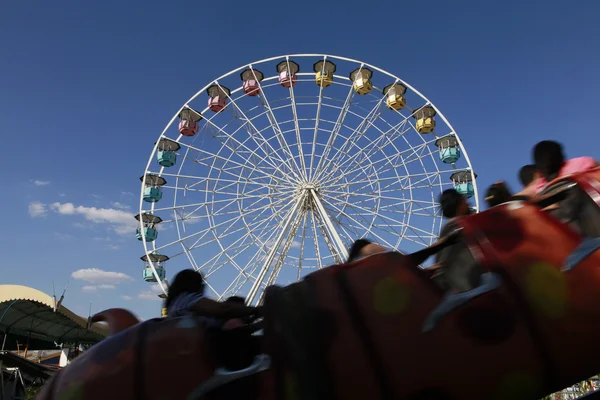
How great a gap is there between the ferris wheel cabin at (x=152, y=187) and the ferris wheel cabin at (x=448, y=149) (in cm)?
1146

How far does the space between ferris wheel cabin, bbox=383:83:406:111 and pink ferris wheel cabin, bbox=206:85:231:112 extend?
266 inches

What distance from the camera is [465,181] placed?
17.2m

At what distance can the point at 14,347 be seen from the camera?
3016cm

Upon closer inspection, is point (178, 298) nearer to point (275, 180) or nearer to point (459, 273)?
point (459, 273)

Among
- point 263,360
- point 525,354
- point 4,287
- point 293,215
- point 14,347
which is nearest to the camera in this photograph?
point 525,354

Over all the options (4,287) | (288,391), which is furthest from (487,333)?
(4,287)

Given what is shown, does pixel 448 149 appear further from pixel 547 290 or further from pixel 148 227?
pixel 547 290

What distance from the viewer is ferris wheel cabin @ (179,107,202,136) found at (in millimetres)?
17953

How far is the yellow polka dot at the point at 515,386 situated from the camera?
1960 mm

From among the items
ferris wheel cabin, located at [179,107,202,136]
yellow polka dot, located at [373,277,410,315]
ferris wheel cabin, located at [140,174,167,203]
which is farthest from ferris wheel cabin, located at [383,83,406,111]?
yellow polka dot, located at [373,277,410,315]

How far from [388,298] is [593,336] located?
95 cm

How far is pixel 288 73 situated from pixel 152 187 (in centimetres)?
740

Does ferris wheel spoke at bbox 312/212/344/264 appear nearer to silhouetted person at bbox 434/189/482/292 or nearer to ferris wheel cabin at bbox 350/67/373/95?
ferris wheel cabin at bbox 350/67/373/95

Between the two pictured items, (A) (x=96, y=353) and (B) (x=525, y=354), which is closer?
(B) (x=525, y=354)
